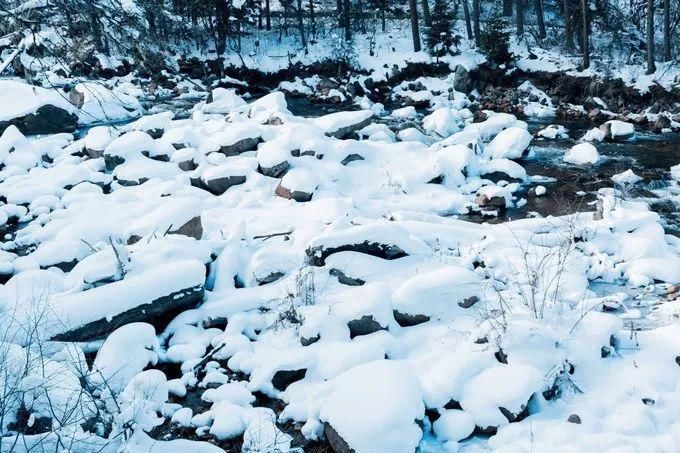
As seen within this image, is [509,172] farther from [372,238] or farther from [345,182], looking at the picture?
[372,238]

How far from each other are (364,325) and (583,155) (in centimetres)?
851

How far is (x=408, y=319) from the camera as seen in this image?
18.5ft

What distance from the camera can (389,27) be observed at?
2998 centimetres

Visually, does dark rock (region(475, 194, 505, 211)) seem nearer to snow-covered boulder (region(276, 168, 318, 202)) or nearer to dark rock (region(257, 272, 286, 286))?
snow-covered boulder (region(276, 168, 318, 202))

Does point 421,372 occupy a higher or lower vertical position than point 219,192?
lower

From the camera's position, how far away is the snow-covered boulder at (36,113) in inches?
565

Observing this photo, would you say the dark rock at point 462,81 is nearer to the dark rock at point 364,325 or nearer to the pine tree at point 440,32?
the pine tree at point 440,32

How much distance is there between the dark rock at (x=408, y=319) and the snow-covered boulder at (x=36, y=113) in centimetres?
1208

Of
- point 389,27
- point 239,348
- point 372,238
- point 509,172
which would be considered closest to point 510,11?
point 389,27

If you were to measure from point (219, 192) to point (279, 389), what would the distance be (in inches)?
232

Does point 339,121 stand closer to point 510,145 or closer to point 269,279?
point 510,145

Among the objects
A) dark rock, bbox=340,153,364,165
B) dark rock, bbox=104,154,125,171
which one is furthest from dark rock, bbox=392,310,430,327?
dark rock, bbox=104,154,125,171

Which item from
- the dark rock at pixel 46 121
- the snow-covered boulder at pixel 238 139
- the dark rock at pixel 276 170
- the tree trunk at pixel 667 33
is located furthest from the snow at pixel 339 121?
the tree trunk at pixel 667 33

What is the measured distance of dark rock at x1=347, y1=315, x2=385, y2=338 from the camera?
539cm
